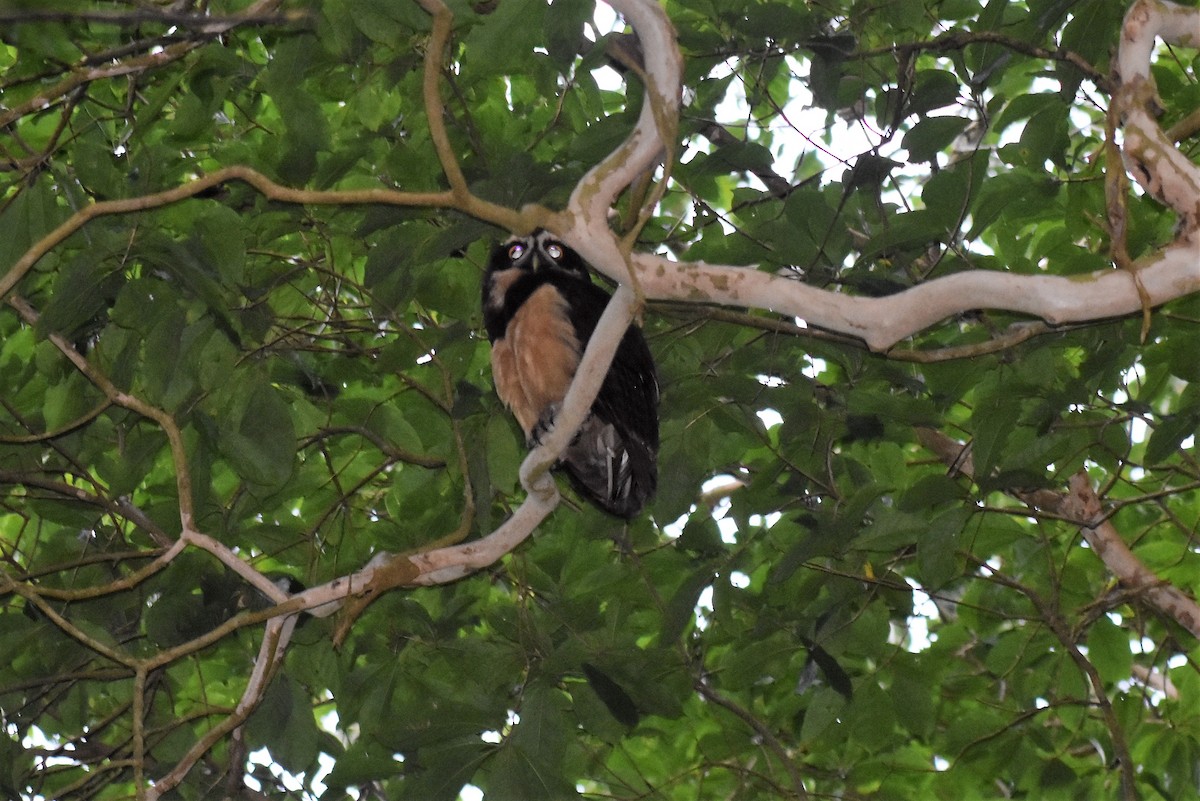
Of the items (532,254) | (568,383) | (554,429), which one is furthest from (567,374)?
(554,429)

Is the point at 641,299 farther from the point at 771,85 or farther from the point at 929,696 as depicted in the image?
the point at 771,85

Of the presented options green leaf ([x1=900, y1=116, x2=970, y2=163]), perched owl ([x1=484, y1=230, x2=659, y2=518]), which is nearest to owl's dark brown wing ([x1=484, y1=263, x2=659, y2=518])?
perched owl ([x1=484, y1=230, x2=659, y2=518])

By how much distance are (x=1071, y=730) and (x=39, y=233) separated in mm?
3559

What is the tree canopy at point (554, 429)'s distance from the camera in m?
3.39

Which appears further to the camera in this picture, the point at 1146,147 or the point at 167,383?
the point at 167,383

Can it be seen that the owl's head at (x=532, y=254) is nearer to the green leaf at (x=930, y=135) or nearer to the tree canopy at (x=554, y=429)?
the tree canopy at (x=554, y=429)

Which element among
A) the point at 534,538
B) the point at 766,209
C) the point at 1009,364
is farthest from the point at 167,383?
the point at 1009,364

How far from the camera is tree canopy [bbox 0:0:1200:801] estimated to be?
3.39m

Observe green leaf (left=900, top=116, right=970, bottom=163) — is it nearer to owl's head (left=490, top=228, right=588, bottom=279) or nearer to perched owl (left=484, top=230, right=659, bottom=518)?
perched owl (left=484, top=230, right=659, bottom=518)

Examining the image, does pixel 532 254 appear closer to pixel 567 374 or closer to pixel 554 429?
pixel 567 374

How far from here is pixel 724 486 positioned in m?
5.95

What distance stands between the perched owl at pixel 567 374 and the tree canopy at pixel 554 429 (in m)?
0.13

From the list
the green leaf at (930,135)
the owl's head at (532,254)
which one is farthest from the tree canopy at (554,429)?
the owl's head at (532,254)

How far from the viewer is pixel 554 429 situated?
3133 mm
